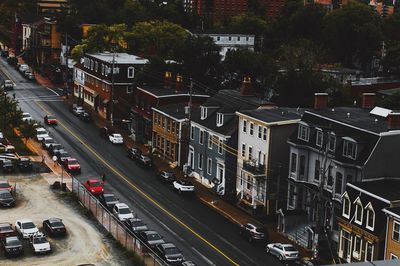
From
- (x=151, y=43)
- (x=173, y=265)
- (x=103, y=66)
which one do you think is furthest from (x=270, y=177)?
(x=151, y=43)

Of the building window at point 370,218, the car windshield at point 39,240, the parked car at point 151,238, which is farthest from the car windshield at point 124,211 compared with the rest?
the building window at point 370,218

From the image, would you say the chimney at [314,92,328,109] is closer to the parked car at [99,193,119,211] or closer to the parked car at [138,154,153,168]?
the parked car at [99,193,119,211]

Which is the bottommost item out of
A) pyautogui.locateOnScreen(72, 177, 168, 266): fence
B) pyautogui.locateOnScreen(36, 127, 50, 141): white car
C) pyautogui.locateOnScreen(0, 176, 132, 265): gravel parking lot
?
pyautogui.locateOnScreen(0, 176, 132, 265): gravel parking lot

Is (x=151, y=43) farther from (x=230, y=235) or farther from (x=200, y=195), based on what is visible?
(x=230, y=235)

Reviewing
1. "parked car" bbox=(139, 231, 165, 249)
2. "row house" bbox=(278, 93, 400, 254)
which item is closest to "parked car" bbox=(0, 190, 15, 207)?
"parked car" bbox=(139, 231, 165, 249)

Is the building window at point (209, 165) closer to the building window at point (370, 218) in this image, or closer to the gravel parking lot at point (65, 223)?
the gravel parking lot at point (65, 223)

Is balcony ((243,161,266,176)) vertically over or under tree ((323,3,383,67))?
under

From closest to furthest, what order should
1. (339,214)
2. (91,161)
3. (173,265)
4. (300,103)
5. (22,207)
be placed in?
1. (173,265)
2. (339,214)
3. (22,207)
4. (91,161)
5. (300,103)

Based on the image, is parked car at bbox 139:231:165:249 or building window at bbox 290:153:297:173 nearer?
parked car at bbox 139:231:165:249

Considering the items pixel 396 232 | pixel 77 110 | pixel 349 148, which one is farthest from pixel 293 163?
pixel 77 110
